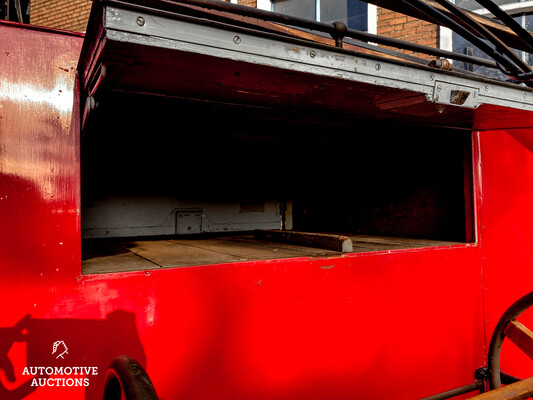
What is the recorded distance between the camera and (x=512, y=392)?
42.6 inches

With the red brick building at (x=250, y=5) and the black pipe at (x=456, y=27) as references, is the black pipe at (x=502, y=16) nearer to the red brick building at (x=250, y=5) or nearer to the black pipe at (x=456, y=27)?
the black pipe at (x=456, y=27)

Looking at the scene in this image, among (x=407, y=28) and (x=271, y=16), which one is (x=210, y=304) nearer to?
(x=271, y=16)

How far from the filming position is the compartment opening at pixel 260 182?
7.34 ft

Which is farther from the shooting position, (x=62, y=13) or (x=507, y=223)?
(x=62, y=13)

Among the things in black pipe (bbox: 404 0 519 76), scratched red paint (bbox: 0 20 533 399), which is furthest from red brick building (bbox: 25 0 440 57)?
black pipe (bbox: 404 0 519 76)

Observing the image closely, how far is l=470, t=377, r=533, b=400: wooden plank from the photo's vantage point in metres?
1.05

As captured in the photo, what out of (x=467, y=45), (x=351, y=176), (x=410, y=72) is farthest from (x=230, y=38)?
(x=467, y=45)

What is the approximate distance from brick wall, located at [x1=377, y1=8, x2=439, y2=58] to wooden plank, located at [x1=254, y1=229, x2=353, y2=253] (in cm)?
367

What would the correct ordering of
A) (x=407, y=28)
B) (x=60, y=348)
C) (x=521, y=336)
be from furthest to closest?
(x=407, y=28) → (x=521, y=336) → (x=60, y=348)

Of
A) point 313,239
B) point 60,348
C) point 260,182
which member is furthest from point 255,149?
point 60,348

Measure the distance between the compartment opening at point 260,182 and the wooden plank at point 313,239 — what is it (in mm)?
13

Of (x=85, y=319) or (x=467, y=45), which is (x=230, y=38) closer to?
(x=85, y=319)

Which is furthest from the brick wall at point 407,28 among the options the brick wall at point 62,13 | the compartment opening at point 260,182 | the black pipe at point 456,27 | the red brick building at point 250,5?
the brick wall at point 62,13

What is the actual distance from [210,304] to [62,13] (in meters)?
6.92
